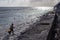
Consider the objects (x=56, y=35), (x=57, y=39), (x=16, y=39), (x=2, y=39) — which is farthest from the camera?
(x=2, y=39)

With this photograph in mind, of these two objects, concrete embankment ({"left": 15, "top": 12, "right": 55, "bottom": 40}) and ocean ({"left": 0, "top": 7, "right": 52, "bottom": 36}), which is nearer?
concrete embankment ({"left": 15, "top": 12, "right": 55, "bottom": 40})

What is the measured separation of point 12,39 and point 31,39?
141 inches

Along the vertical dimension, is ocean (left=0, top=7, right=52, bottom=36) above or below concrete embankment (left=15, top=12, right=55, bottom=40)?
below

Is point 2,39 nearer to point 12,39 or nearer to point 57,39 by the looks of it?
point 12,39

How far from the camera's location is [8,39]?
2220cm

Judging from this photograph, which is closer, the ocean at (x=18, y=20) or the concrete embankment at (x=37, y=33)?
the concrete embankment at (x=37, y=33)

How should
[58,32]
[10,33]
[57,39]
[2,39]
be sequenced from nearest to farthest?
[57,39]
[58,32]
[2,39]
[10,33]

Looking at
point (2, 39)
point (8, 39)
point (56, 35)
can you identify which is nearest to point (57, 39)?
point (56, 35)

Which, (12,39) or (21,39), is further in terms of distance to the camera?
(12,39)

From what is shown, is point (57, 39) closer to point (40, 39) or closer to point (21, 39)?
point (40, 39)

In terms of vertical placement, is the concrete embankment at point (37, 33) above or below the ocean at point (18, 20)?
Result: above

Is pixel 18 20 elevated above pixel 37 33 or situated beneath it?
situated beneath

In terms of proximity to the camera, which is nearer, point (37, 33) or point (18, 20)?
point (37, 33)

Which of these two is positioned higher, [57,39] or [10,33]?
[57,39]
